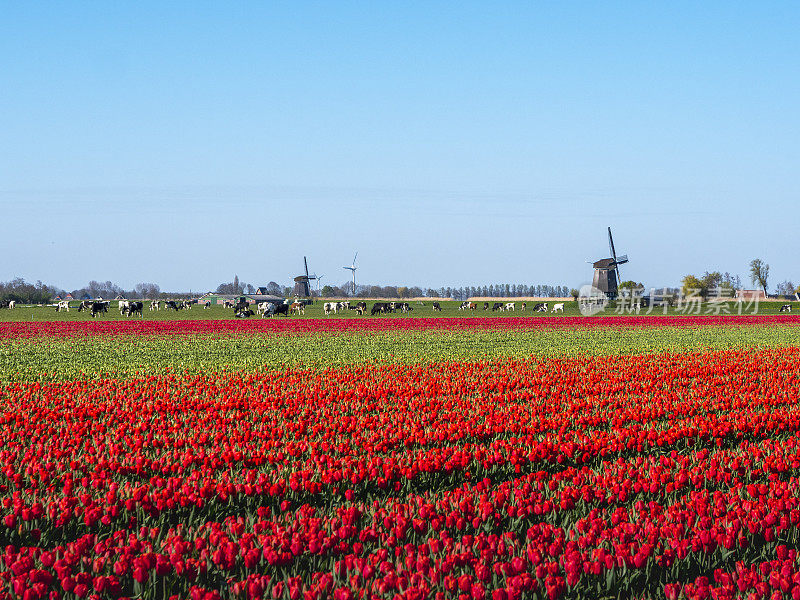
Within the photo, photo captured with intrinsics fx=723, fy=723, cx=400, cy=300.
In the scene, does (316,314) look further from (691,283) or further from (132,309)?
(691,283)

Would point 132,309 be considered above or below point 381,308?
above

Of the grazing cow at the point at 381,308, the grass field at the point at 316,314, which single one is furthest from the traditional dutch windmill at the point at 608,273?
the grazing cow at the point at 381,308

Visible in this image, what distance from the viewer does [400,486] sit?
746 cm

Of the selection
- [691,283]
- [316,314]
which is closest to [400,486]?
[316,314]

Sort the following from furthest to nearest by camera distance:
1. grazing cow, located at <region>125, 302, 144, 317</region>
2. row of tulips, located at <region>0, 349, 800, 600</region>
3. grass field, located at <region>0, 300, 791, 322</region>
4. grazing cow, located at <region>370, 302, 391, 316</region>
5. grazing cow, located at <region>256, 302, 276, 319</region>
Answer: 1. grazing cow, located at <region>370, 302, 391, 316</region>
2. grazing cow, located at <region>125, 302, 144, 317</region>
3. grazing cow, located at <region>256, 302, 276, 319</region>
4. grass field, located at <region>0, 300, 791, 322</region>
5. row of tulips, located at <region>0, 349, 800, 600</region>

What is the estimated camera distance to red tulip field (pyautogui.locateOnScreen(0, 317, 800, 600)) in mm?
4855

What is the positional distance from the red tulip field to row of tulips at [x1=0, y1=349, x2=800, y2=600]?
1.2 inches

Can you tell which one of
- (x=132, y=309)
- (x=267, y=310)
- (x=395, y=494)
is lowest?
(x=395, y=494)

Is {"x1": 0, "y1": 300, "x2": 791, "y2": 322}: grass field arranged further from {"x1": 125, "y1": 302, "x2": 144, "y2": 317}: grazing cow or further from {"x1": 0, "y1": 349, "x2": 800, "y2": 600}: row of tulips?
{"x1": 0, "y1": 349, "x2": 800, "y2": 600}: row of tulips

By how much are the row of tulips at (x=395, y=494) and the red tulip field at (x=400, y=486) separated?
0.10 ft

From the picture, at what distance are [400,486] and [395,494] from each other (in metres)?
0.15

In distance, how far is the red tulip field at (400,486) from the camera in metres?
4.86

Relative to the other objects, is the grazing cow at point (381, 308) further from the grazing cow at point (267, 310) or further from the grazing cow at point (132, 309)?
the grazing cow at point (132, 309)

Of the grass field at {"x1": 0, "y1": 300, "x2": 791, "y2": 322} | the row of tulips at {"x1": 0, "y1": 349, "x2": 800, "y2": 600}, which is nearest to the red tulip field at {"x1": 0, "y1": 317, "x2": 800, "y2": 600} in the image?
the row of tulips at {"x1": 0, "y1": 349, "x2": 800, "y2": 600}
